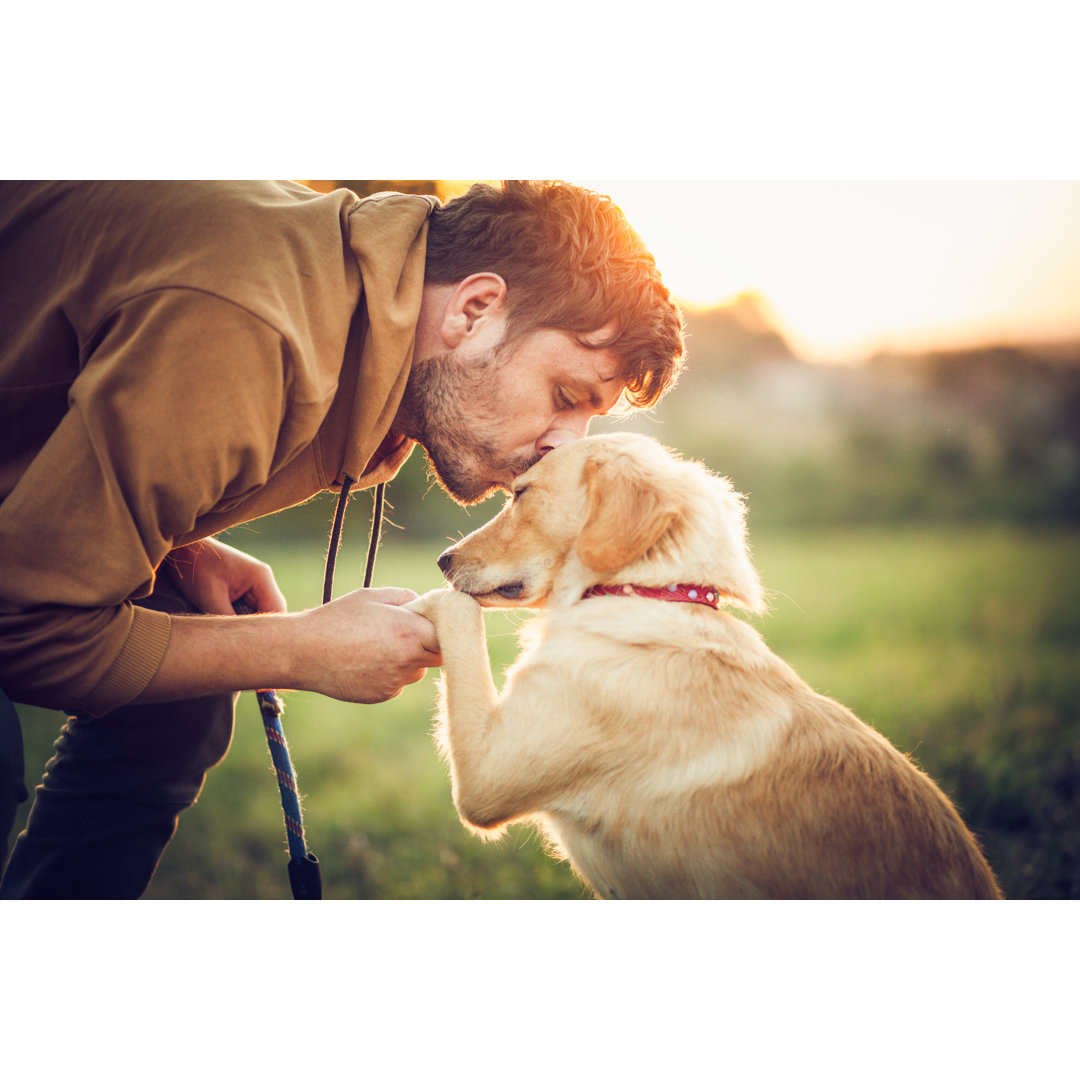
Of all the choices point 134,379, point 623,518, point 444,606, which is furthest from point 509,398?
point 134,379

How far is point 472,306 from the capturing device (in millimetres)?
2471

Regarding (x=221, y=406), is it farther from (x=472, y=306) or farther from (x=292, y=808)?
(x=292, y=808)

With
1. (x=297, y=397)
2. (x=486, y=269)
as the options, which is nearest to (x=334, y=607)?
(x=297, y=397)

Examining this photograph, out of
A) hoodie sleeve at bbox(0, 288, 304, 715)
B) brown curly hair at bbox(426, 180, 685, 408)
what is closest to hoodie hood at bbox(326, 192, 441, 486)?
brown curly hair at bbox(426, 180, 685, 408)

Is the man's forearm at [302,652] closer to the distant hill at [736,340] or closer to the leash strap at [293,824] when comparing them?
the leash strap at [293,824]

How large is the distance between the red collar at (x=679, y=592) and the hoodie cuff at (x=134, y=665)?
3.89 ft

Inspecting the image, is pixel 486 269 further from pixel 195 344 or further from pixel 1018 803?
pixel 1018 803

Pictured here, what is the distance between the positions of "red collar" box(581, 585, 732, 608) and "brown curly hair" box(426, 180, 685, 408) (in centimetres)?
77

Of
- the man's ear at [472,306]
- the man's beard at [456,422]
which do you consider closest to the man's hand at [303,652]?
the man's beard at [456,422]

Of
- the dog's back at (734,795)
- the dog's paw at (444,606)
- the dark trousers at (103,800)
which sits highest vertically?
the dog's paw at (444,606)

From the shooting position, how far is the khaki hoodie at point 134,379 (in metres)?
1.79

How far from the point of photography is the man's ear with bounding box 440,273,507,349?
2449mm
